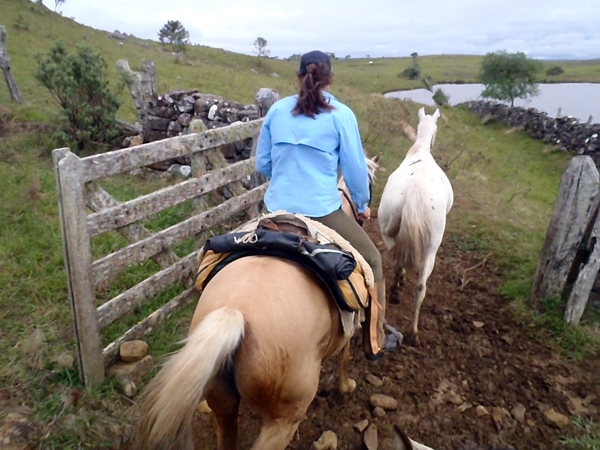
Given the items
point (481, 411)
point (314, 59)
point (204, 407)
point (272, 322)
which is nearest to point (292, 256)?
point (272, 322)

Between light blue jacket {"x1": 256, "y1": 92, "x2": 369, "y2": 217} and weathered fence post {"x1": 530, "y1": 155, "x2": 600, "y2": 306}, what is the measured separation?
235cm

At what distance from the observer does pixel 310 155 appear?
8.81 feet

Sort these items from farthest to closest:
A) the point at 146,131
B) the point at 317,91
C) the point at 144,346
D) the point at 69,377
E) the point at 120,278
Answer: the point at 146,131 < the point at 120,278 < the point at 144,346 < the point at 69,377 < the point at 317,91

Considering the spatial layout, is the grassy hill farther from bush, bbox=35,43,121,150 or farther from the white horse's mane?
the white horse's mane

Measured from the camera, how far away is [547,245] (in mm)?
4082

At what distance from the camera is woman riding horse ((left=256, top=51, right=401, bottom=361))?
2.62 metres

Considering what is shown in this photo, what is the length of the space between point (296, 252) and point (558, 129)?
20472mm

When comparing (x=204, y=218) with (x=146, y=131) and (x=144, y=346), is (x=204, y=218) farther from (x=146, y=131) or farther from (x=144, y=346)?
(x=146, y=131)

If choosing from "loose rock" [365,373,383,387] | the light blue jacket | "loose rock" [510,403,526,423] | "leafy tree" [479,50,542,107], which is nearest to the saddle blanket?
the light blue jacket

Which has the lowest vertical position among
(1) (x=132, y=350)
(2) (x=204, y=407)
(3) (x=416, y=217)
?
(2) (x=204, y=407)

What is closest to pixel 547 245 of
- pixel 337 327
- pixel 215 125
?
pixel 337 327

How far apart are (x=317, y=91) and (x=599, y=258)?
10.5ft

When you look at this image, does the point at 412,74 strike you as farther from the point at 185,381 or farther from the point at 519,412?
the point at 185,381

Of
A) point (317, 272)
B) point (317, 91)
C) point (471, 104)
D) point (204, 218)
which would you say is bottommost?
point (471, 104)
